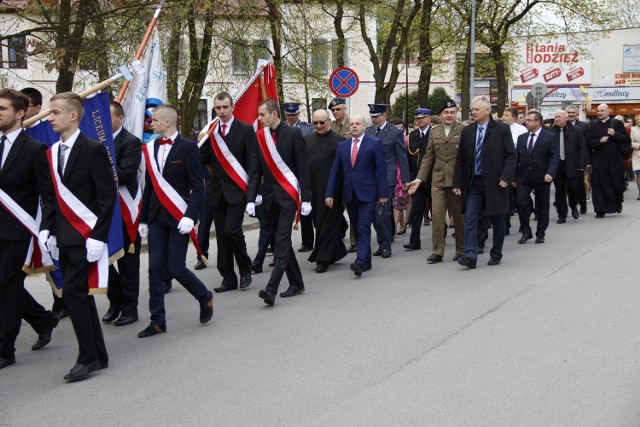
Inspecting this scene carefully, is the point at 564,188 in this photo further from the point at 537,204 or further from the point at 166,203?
the point at 166,203

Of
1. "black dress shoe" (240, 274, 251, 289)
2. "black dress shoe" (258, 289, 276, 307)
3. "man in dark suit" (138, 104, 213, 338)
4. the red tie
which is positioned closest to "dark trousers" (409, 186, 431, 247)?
the red tie

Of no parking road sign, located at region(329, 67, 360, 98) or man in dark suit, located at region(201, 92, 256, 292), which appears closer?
man in dark suit, located at region(201, 92, 256, 292)

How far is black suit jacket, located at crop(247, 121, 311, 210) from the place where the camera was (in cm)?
874

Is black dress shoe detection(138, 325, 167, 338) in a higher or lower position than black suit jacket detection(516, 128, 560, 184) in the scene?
lower

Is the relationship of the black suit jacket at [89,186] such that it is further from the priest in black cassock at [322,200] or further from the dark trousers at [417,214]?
the dark trousers at [417,214]

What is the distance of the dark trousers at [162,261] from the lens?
23.5 ft

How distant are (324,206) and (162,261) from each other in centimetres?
377

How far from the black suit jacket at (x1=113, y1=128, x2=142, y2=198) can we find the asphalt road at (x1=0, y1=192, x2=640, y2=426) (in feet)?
4.27

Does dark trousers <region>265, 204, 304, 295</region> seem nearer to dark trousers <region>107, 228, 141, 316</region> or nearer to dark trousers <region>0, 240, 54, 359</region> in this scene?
dark trousers <region>107, 228, 141, 316</region>

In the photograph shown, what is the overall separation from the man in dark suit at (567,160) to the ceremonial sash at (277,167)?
7.77m

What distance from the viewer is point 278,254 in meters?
8.38

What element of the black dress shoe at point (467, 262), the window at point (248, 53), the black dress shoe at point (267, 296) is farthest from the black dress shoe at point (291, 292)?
the window at point (248, 53)

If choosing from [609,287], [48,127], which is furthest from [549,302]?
[48,127]

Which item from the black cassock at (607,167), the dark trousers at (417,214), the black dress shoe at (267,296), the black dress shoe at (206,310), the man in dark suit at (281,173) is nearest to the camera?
the black dress shoe at (206,310)
